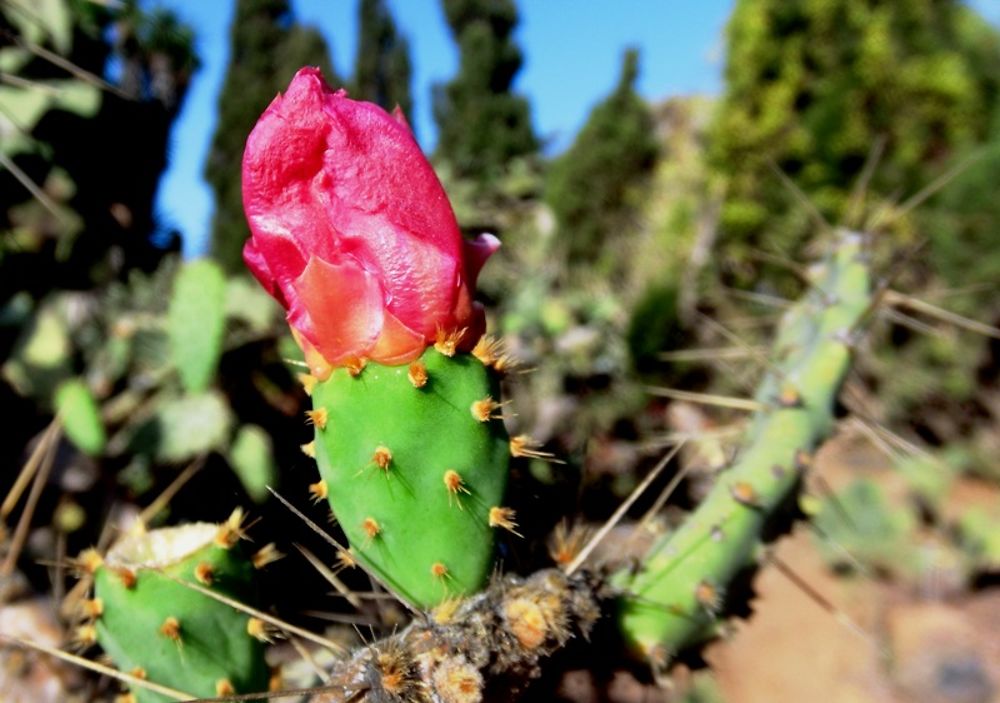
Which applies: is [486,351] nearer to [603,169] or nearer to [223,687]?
[223,687]

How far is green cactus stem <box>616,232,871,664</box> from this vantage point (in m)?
0.95

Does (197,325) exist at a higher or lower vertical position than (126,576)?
lower

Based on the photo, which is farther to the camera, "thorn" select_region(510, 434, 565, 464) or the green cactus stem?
the green cactus stem

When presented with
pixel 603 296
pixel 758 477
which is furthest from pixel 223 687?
pixel 603 296

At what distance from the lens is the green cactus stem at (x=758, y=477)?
0.95m

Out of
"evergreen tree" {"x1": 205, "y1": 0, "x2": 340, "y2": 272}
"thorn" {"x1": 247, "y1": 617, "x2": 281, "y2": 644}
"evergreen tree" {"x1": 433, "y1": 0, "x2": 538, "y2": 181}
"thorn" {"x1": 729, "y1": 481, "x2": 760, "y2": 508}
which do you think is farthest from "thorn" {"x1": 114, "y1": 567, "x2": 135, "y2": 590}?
"evergreen tree" {"x1": 433, "y1": 0, "x2": 538, "y2": 181}

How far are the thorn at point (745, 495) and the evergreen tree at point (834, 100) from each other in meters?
7.19

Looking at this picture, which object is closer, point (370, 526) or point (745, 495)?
point (370, 526)

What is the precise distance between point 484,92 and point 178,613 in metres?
11.4

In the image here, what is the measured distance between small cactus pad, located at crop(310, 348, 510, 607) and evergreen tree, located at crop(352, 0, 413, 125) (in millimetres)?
11134

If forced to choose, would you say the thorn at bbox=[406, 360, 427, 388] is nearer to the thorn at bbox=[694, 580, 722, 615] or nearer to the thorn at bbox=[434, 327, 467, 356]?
the thorn at bbox=[434, 327, 467, 356]

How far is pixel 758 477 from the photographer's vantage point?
1.07 m

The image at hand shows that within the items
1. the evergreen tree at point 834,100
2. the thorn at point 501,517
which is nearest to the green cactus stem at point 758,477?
the thorn at point 501,517

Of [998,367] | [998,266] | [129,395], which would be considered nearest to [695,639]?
[129,395]
